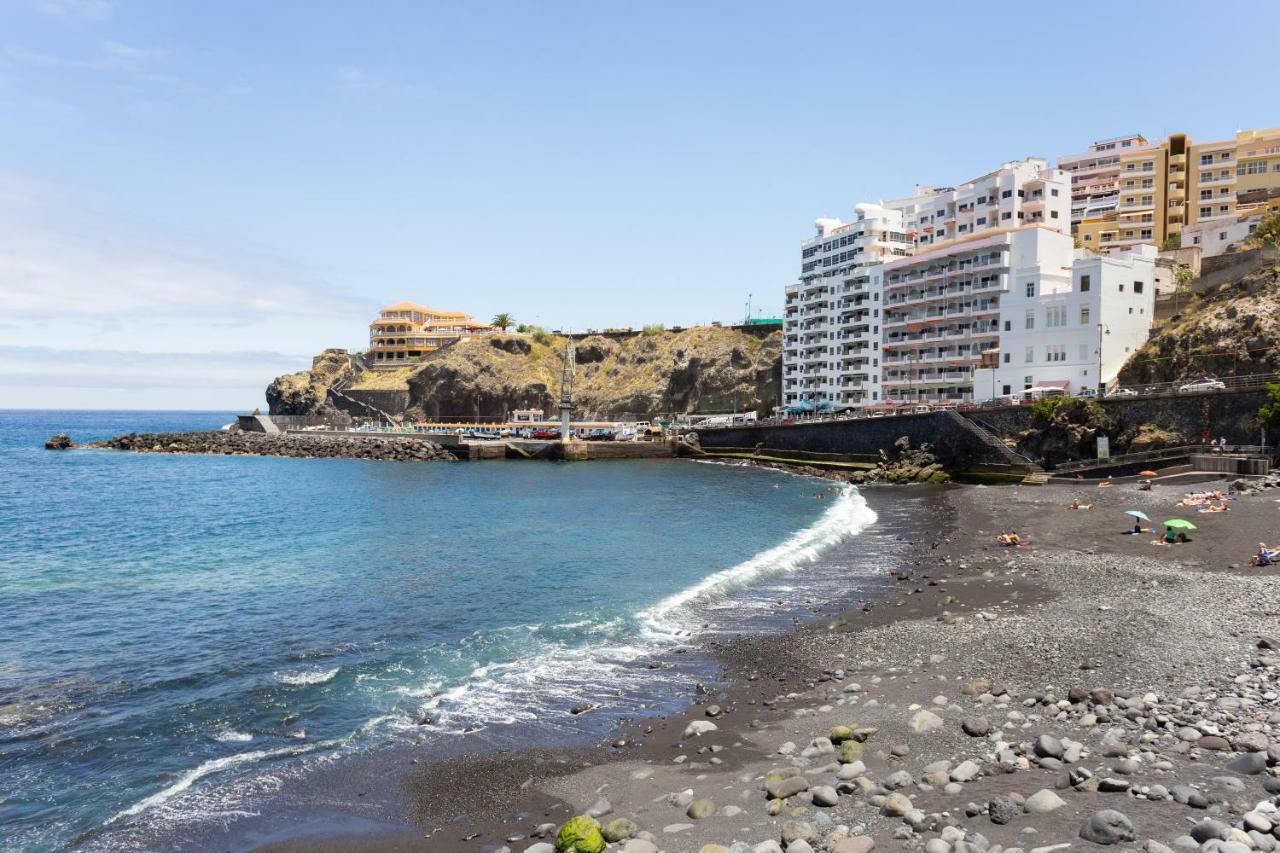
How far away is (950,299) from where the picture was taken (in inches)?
3782

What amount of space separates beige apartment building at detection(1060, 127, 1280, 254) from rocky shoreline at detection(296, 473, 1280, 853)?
9797 cm

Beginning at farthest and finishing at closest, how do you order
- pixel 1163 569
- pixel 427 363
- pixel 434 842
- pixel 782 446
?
pixel 427 363 → pixel 782 446 → pixel 1163 569 → pixel 434 842

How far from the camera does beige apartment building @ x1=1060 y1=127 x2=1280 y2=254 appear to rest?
341ft

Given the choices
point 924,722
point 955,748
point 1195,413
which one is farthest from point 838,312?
point 955,748

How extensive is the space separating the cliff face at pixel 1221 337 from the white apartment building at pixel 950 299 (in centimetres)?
375

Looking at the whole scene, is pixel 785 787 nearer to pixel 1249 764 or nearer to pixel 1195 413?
pixel 1249 764

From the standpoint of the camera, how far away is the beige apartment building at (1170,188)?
10394cm

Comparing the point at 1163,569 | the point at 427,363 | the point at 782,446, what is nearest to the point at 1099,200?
the point at 782,446

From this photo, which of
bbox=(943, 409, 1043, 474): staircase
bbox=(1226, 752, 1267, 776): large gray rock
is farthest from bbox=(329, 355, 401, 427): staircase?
bbox=(1226, 752, 1267, 776): large gray rock

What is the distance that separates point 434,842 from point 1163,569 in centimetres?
2882

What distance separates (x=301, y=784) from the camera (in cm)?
1655

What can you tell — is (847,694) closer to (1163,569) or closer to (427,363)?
(1163,569)

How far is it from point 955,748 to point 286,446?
12844 cm

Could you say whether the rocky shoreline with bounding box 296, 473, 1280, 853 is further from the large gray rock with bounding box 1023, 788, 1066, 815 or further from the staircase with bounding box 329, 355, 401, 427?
the staircase with bounding box 329, 355, 401, 427
